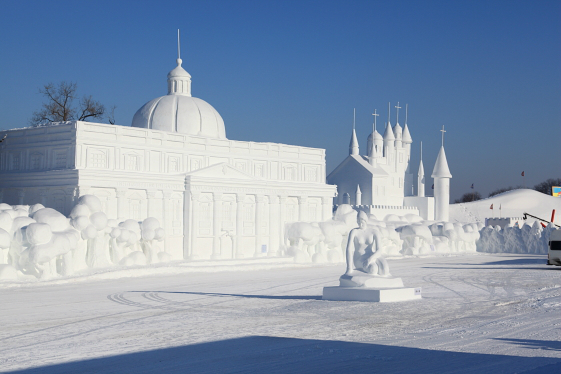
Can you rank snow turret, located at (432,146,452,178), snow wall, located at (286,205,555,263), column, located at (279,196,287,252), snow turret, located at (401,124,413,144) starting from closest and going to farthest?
snow wall, located at (286,205,555,263), column, located at (279,196,287,252), snow turret, located at (432,146,452,178), snow turret, located at (401,124,413,144)

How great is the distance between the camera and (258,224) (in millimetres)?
42812

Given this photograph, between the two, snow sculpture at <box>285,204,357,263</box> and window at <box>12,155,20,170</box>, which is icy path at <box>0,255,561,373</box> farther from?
snow sculpture at <box>285,204,357,263</box>

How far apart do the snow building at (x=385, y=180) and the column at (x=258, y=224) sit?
21735 mm

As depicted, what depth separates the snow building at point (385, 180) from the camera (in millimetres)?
68250

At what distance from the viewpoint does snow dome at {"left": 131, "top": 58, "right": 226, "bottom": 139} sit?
1697 inches

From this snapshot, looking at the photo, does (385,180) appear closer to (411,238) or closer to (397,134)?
(397,134)

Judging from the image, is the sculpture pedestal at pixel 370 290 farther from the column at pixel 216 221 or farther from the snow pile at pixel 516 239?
the snow pile at pixel 516 239

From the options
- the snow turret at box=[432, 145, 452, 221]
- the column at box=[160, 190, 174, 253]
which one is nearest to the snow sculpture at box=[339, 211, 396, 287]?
the column at box=[160, 190, 174, 253]

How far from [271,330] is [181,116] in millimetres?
30775

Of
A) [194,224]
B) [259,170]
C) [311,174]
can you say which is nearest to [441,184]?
[311,174]

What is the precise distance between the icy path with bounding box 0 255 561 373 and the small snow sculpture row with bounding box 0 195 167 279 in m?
2.90

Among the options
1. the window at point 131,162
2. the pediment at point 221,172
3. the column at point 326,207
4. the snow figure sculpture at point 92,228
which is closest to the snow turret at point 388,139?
the column at point 326,207

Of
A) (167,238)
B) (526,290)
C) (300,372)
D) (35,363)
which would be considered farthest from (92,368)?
(167,238)

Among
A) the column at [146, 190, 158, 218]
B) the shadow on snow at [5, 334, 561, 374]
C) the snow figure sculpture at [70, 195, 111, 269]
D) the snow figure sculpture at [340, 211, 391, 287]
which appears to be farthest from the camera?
the column at [146, 190, 158, 218]
